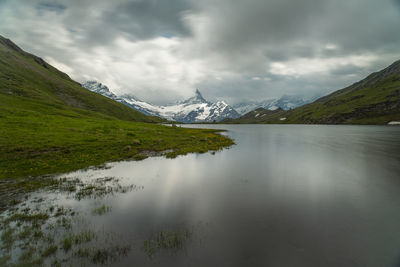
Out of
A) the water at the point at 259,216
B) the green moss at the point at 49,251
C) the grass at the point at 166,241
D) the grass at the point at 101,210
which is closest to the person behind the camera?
the green moss at the point at 49,251

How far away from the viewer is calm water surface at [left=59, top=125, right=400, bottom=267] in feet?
29.4

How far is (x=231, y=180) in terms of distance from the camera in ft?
68.5

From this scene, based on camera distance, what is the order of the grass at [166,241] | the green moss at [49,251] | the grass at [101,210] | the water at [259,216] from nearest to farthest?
1. the green moss at [49,251]
2. the water at [259,216]
3. the grass at [166,241]
4. the grass at [101,210]

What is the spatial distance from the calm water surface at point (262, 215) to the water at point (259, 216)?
6 cm

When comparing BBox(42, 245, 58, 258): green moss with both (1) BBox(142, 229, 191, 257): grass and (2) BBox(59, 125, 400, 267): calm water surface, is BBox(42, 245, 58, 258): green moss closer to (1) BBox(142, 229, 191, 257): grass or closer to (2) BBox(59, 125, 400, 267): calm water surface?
(2) BBox(59, 125, 400, 267): calm water surface

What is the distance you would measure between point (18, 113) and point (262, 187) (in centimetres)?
6807

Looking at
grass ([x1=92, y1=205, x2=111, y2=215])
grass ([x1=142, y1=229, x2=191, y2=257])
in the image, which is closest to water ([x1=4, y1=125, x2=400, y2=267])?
grass ([x1=142, y1=229, x2=191, y2=257])

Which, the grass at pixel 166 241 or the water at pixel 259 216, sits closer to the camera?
the water at pixel 259 216

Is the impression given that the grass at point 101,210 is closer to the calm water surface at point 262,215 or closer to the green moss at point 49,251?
the calm water surface at point 262,215

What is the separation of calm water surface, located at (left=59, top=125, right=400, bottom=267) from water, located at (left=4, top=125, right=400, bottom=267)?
55 millimetres

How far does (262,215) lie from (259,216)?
12.7 inches

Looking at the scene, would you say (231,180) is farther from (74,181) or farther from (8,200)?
(8,200)

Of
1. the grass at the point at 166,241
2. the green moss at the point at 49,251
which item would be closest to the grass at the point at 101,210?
the green moss at the point at 49,251

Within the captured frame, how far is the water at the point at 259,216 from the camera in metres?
8.96
